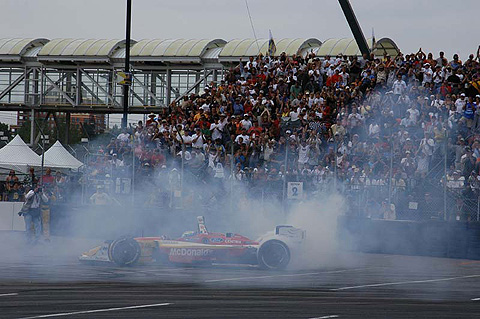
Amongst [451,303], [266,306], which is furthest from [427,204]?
[266,306]

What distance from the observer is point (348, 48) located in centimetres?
3353

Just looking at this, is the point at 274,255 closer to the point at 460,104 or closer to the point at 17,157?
the point at 460,104

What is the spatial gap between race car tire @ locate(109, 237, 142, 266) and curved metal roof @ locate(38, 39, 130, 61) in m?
22.9

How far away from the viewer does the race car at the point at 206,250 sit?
571 inches

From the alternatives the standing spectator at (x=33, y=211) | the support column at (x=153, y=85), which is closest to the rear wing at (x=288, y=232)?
the standing spectator at (x=33, y=211)

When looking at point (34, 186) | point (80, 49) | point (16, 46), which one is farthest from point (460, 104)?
point (16, 46)

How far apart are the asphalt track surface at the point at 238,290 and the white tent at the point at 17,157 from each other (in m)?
13.0

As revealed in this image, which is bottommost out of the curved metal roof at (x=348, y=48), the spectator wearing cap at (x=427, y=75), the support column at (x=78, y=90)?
the spectator wearing cap at (x=427, y=75)

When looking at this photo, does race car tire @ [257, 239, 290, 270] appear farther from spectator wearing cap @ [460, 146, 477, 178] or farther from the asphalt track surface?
spectator wearing cap @ [460, 146, 477, 178]

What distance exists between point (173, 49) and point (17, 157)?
31.2ft

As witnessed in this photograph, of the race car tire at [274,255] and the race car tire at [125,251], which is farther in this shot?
the race car tire at [274,255]

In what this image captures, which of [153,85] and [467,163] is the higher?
[153,85]

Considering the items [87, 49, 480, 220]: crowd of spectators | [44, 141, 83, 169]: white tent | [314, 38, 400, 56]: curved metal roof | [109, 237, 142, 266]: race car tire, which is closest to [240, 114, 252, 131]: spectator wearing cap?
[87, 49, 480, 220]: crowd of spectators

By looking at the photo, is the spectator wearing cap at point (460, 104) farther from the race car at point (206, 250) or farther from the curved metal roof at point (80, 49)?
the curved metal roof at point (80, 49)
